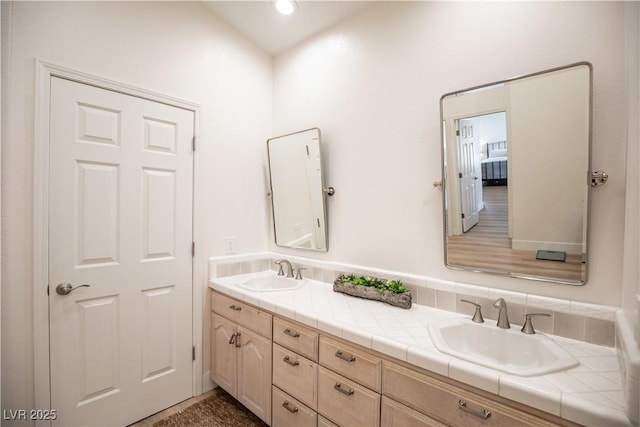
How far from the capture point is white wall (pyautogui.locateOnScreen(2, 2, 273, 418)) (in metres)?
1.41

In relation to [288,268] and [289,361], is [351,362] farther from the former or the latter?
[288,268]

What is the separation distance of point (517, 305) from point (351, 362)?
821 millimetres

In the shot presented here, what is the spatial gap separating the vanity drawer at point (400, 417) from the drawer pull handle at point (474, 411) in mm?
116

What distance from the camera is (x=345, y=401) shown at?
129cm

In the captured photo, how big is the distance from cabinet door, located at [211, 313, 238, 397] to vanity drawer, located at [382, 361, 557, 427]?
3.83ft

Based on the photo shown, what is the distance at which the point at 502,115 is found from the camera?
1.34 meters

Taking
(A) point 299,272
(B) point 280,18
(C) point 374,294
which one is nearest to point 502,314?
(C) point 374,294

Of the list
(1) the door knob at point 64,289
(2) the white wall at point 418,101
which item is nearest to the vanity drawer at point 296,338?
(2) the white wall at point 418,101

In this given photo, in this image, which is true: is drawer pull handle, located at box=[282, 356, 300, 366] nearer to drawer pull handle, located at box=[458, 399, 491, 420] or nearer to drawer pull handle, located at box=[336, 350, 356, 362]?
drawer pull handle, located at box=[336, 350, 356, 362]

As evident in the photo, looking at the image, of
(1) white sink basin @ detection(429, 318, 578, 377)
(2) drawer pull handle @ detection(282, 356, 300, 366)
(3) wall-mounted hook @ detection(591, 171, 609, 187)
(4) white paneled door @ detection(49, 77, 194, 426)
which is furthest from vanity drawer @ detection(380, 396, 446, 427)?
(4) white paneled door @ detection(49, 77, 194, 426)

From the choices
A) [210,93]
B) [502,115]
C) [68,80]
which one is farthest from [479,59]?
[68,80]

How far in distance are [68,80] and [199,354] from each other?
6.34 ft

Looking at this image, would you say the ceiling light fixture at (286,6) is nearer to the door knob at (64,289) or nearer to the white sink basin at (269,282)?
the white sink basin at (269,282)

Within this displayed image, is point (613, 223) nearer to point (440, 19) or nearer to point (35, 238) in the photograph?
point (440, 19)
